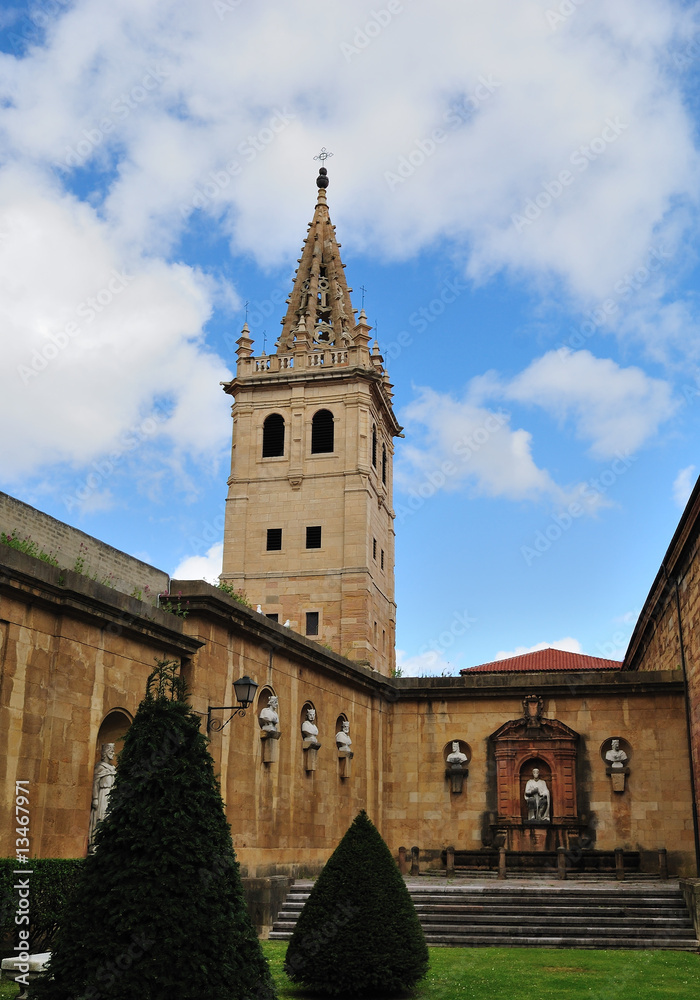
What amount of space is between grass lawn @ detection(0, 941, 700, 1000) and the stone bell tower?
40971mm

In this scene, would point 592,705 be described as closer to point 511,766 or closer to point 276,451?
point 511,766

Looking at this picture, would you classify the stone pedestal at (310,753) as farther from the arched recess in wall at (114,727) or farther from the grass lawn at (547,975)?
the arched recess in wall at (114,727)

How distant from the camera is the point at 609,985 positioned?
13.3 meters

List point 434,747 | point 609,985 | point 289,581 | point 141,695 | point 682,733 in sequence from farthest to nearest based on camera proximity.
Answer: point 289,581 < point 434,747 < point 682,733 < point 141,695 < point 609,985

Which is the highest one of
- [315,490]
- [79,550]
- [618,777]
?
[315,490]

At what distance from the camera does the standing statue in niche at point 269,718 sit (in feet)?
70.4

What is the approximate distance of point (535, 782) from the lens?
1132 inches

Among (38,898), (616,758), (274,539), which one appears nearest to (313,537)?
(274,539)

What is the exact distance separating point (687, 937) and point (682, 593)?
1024cm

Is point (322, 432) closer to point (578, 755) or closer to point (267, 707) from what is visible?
point (578, 755)

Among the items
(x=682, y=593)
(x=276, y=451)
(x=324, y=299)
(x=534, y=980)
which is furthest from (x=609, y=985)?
(x=324, y=299)

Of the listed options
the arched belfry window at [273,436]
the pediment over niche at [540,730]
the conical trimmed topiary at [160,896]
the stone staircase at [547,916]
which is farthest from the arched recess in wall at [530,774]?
the arched belfry window at [273,436]

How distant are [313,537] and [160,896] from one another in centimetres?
5279

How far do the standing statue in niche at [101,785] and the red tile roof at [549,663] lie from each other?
39054 mm
